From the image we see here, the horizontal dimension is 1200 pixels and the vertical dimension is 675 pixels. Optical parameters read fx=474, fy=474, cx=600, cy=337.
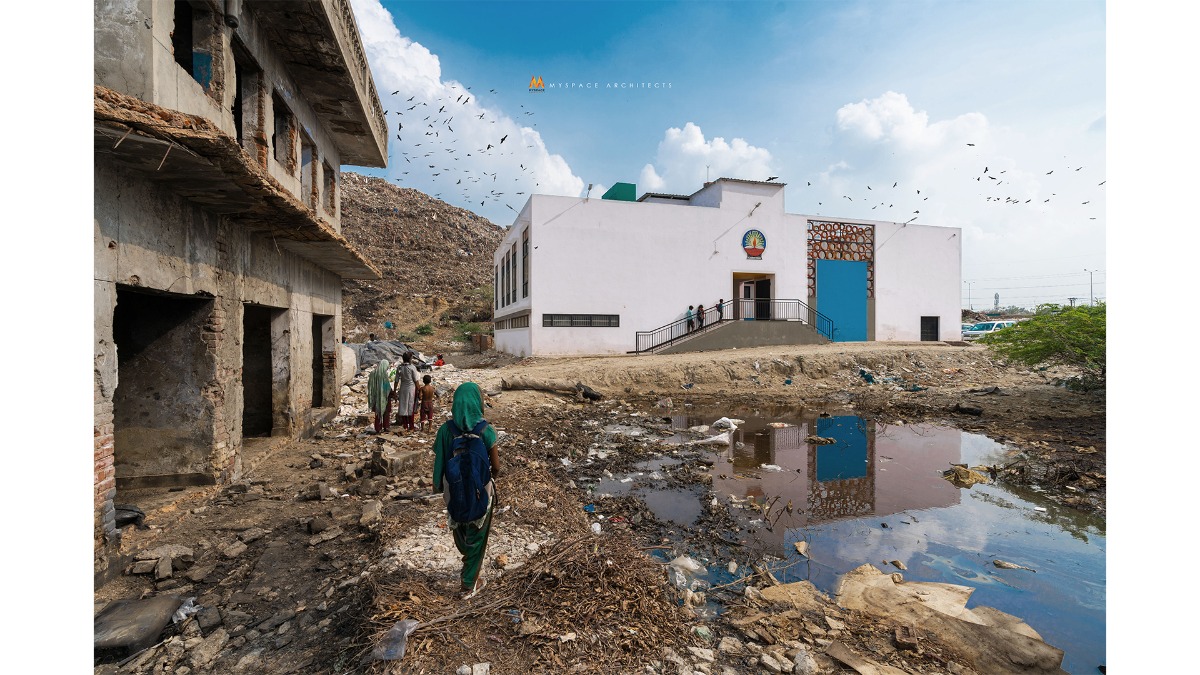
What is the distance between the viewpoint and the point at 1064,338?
1087 centimetres

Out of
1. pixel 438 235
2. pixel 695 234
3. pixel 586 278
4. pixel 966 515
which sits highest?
pixel 438 235

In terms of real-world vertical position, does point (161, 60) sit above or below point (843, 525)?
above

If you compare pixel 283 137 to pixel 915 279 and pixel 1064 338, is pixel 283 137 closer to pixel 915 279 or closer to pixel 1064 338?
pixel 1064 338

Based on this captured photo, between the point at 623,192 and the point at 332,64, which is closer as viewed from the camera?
the point at 332,64

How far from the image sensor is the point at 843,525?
5.17 m

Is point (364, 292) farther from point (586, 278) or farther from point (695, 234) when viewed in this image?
point (695, 234)

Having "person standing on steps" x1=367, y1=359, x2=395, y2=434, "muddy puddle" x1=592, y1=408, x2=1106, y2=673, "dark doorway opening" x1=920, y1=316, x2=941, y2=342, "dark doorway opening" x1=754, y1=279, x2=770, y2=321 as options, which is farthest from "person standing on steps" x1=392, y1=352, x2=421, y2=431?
"dark doorway opening" x1=920, y1=316, x2=941, y2=342

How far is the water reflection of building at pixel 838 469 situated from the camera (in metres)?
5.78

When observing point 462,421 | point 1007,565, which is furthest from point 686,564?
point 1007,565

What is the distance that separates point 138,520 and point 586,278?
16729 millimetres

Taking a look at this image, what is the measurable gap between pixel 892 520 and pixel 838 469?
1964 mm

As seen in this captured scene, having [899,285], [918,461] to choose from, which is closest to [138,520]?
[918,461]

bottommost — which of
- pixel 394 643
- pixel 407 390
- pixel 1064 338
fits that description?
pixel 394 643

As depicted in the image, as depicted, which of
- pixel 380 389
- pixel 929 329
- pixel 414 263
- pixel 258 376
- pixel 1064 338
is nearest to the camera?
pixel 258 376
